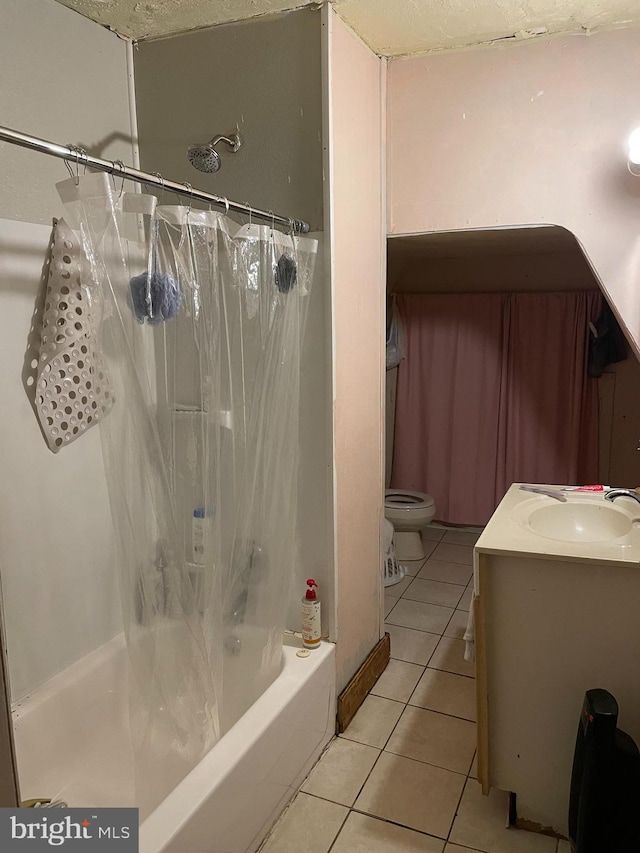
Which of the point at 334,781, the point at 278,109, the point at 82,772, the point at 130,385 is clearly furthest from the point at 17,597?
the point at 278,109

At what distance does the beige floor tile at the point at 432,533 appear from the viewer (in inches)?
150

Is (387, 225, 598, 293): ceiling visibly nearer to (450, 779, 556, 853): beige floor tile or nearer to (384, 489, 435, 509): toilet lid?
(384, 489, 435, 509): toilet lid

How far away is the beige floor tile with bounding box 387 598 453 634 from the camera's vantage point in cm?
279

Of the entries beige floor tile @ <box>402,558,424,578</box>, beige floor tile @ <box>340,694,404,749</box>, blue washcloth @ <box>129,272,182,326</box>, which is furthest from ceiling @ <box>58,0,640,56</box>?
beige floor tile @ <box>402,558,424,578</box>

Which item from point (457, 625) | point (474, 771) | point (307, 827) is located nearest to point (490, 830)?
point (474, 771)

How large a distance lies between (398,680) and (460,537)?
5.10 ft

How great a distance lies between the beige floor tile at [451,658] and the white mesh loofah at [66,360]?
64.4 inches

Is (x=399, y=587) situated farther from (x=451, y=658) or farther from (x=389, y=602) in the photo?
(x=451, y=658)

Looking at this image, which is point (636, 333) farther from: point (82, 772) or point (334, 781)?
point (82, 772)

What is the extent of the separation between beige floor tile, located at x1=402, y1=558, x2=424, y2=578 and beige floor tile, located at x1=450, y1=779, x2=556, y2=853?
1527 mm

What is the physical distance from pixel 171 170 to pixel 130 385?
100 centimetres

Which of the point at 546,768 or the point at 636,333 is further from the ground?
the point at 636,333

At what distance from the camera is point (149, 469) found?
1354mm

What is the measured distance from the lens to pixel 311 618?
1970 millimetres
